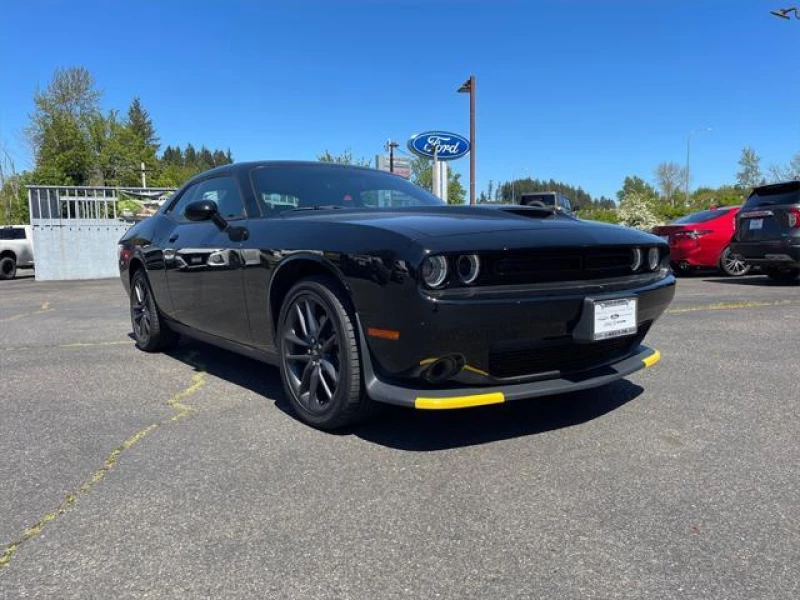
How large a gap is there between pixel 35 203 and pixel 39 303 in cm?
768

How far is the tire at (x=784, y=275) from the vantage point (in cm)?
1015

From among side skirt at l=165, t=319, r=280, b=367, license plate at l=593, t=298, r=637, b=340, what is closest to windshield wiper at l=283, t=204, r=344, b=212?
side skirt at l=165, t=319, r=280, b=367

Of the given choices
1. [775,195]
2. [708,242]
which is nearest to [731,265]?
[708,242]

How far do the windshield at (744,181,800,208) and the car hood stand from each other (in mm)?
7372

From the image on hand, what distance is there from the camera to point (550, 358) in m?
2.84

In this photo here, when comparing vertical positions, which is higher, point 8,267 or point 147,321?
point 147,321

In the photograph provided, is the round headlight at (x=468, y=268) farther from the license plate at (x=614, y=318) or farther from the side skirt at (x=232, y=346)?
the side skirt at (x=232, y=346)

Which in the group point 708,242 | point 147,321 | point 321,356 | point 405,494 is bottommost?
point 405,494

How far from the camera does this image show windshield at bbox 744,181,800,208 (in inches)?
365

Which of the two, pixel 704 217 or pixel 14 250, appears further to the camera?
pixel 14 250

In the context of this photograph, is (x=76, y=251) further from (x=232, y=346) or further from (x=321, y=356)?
(x=321, y=356)

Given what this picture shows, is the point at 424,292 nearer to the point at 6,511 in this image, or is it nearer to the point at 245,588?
the point at 245,588

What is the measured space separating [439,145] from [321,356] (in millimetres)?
16095

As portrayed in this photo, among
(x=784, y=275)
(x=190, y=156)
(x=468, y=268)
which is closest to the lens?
(x=468, y=268)
